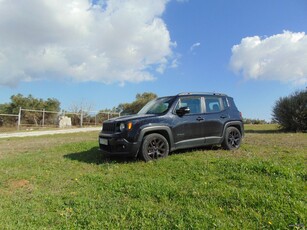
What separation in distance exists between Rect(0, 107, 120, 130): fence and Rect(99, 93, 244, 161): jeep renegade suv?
786 inches

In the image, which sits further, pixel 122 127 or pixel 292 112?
pixel 292 112

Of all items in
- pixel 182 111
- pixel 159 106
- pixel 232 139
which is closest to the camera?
Result: pixel 182 111

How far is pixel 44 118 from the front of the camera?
96.6 ft

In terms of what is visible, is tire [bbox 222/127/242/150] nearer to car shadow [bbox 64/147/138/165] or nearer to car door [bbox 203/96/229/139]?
car door [bbox 203/96/229/139]

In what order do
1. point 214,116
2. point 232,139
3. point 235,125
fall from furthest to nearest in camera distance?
point 235,125
point 232,139
point 214,116

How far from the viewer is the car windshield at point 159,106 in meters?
8.02

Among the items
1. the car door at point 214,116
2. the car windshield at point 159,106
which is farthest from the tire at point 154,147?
the car door at point 214,116

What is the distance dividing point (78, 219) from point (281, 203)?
3.09 metres

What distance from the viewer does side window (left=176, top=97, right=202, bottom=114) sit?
26.7ft

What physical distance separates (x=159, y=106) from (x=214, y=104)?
67.2 inches

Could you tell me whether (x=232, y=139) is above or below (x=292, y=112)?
below

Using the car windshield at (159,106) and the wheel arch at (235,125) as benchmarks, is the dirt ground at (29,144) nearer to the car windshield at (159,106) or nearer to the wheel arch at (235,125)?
the car windshield at (159,106)

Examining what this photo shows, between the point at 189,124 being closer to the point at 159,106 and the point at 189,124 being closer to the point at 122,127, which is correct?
the point at 159,106

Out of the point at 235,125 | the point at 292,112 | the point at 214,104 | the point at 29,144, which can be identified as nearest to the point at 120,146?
the point at 214,104
